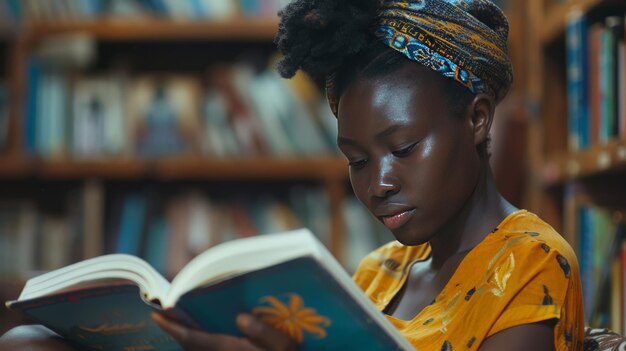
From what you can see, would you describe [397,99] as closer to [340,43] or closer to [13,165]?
[340,43]

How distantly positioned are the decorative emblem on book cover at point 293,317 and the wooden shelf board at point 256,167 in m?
1.74

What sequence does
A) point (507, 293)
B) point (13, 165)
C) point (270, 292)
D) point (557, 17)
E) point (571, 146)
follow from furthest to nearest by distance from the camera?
point (13, 165) < point (557, 17) < point (571, 146) < point (507, 293) < point (270, 292)

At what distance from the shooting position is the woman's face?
1000mm

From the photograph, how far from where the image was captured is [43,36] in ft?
8.51

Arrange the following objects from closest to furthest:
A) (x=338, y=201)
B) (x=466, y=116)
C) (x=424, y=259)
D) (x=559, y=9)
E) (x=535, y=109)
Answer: (x=466, y=116) → (x=424, y=259) → (x=559, y=9) → (x=535, y=109) → (x=338, y=201)

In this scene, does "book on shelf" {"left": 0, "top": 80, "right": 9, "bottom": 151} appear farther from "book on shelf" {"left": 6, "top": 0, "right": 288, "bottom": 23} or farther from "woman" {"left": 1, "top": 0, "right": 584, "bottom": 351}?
"woman" {"left": 1, "top": 0, "right": 584, "bottom": 351}

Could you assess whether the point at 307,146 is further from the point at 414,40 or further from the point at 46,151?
the point at 414,40

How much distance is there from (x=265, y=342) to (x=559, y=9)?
162cm

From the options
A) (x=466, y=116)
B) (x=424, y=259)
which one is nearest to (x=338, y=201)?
(x=424, y=259)

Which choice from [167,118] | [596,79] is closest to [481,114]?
[596,79]

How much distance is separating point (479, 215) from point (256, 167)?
1.51 m

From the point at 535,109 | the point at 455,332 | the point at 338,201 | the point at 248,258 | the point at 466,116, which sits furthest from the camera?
the point at 338,201

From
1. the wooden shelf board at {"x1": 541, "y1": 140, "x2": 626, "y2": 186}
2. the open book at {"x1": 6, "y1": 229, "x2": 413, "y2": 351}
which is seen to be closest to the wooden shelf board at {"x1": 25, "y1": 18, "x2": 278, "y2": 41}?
the wooden shelf board at {"x1": 541, "y1": 140, "x2": 626, "y2": 186}

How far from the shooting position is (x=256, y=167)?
254 cm
